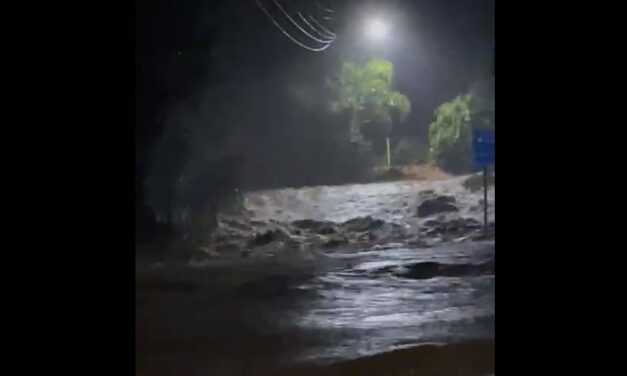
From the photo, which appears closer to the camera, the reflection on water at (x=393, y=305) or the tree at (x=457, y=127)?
the reflection on water at (x=393, y=305)

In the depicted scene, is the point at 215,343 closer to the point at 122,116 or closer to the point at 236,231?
the point at 236,231

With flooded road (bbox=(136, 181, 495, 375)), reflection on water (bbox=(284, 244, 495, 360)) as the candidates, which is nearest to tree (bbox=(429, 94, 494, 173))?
flooded road (bbox=(136, 181, 495, 375))

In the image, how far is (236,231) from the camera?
3.94 metres

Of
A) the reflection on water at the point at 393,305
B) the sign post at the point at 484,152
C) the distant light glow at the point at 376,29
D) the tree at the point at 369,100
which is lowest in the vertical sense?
the reflection on water at the point at 393,305

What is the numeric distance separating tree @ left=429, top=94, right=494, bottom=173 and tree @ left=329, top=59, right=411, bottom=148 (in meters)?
0.19

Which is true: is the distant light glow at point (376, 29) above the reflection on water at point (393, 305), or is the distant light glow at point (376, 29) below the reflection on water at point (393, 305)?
above

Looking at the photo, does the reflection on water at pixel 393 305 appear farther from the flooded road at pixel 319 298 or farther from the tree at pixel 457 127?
the tree at pixel 457 127

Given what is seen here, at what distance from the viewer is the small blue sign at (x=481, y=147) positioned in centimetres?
404

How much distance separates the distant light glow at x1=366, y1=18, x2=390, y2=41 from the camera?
12.9ft

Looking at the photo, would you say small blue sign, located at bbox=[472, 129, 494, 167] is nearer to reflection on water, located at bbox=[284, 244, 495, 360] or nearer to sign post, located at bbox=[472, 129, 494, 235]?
sign post, located at bbox=[472, 129, 494, 235]

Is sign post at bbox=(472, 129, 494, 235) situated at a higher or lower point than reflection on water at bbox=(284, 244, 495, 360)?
higher

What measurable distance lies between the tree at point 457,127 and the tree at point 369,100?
0.63ft

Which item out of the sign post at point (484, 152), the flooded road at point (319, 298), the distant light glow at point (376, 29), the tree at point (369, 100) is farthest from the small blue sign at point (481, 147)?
the distant light glow at point (376, 29)
